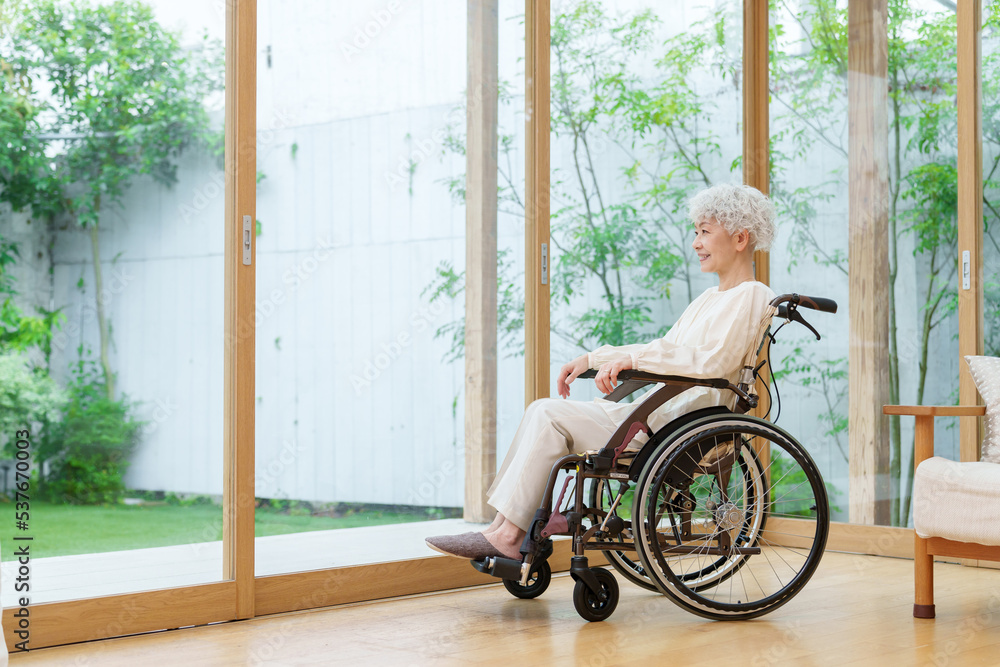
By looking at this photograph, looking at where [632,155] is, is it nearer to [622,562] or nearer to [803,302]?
A: [803,302]

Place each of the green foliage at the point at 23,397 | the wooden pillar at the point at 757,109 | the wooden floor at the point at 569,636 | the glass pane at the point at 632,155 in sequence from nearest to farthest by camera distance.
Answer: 1. the wooden floor at the point at 569,636
2. the green foliage at the point at 23,397
3. the glass pane at the point at 632,155
4. the wooden pillar at the point at 757,109

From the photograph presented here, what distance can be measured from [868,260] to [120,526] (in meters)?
2.73

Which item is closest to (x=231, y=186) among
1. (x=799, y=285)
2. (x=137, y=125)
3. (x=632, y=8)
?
(x=137, y=125)

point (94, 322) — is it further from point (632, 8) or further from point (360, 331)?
point (632, 8)

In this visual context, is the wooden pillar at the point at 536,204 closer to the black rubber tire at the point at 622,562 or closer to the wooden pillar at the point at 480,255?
the wooden pillar at the point at 480,255

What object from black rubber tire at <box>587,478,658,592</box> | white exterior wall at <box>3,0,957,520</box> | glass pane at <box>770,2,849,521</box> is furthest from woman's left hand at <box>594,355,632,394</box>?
glass pane at <box>770,2,849,521</box>

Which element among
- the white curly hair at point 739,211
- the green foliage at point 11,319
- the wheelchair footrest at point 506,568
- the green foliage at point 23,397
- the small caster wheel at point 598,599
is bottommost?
the small caster wheel at point 598,599

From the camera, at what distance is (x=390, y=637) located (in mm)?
2406

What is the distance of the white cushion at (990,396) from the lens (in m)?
2.62

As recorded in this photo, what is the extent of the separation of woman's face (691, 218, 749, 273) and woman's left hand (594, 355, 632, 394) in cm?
49

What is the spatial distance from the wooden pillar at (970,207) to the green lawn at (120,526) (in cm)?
222

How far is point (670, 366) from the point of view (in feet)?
8.07

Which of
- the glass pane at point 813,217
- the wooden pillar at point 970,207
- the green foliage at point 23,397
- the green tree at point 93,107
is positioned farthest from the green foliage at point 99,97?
the wooden pillar at point 970,207

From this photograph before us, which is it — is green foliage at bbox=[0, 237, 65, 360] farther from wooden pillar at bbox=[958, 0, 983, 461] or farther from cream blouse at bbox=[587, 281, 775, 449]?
wooden pillar at bbox=[958, 0, 983, 461]
